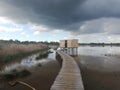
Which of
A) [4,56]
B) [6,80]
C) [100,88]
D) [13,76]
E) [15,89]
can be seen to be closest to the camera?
[15,89]

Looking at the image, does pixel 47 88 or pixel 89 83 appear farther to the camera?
pixel 89 83

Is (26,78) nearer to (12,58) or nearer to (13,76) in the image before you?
(13,76)

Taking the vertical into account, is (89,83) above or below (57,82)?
below

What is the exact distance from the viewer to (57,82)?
1066cm

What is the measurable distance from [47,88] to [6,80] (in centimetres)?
393

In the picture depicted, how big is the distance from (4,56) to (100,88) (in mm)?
17632

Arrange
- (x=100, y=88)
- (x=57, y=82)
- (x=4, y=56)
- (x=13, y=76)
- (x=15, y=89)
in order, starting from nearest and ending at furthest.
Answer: (x=57, y=82), (x=15, y=89), (x=100, y=88), (x=13, y=76), (x=4, y=56)

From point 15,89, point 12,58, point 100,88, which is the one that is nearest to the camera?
point 15,89

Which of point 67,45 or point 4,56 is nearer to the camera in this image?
point 4,56

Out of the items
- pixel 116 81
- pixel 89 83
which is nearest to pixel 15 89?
pixel 89 83

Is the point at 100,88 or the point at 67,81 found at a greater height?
the point at 67,81

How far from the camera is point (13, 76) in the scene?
1537 cm

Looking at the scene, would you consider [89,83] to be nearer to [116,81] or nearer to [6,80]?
[116,81]

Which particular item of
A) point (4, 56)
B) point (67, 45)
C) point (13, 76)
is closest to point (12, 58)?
point (4, 56)
